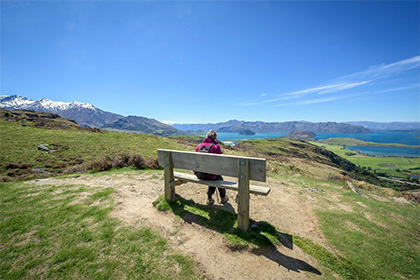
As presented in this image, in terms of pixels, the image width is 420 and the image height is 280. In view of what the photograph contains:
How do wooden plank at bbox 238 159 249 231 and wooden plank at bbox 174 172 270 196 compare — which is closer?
wooden plank at bbox 238 159 249 231

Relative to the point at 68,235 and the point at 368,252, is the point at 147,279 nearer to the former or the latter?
the point at 68,235

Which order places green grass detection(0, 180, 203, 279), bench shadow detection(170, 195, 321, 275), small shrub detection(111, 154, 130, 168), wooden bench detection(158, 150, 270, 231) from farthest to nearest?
small shrub detection(111, 154, 130, 168) < wooden bench detection(158, 150, 270, 231) < bench shadow detection(170, 195, 321, 275) < green grass detection(0, 180, 203, 279)

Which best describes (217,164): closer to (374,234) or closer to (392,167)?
(374,234)

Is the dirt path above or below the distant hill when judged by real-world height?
below

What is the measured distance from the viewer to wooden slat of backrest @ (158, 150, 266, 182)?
13.6ft

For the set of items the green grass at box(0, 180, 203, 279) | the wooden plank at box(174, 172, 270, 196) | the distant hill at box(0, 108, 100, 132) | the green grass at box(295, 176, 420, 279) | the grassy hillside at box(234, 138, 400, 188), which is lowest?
the grassy hillside at box(234, 138, 400, 188)

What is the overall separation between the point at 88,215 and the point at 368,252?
7.83 m

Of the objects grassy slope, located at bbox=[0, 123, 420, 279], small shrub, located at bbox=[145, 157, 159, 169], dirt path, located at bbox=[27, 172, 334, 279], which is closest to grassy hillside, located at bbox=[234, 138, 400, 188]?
grassy slope, located at bbox=[0, 123, 420, 279]

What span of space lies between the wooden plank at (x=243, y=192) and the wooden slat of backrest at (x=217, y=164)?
123 millimetres

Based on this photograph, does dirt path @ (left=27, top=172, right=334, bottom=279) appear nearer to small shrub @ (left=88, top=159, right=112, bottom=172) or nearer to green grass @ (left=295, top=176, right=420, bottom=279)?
green grass @ (left=295, top=176, right=420, bottom=279)

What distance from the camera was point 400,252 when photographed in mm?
4430

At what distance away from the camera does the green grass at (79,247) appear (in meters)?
A: 3.12

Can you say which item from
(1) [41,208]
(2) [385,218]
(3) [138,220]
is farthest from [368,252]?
(1) [41,208]

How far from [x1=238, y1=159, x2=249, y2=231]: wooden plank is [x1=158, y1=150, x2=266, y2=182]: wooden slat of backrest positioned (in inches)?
4.8
